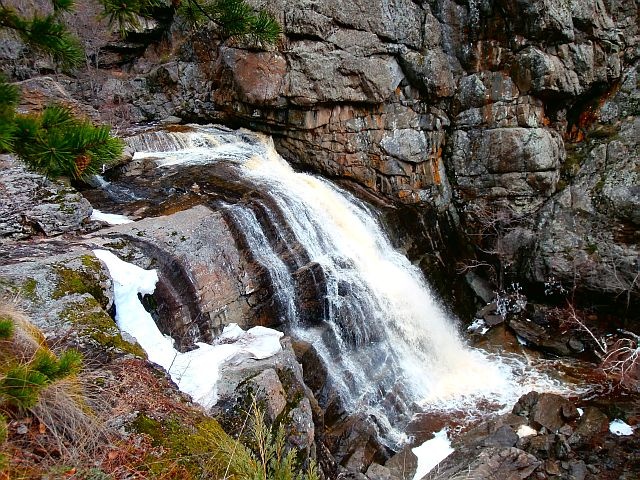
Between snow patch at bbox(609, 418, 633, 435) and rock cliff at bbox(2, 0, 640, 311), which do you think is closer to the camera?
snow patch at bbox(609, 418, 633, 435)

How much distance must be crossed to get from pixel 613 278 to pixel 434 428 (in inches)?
289

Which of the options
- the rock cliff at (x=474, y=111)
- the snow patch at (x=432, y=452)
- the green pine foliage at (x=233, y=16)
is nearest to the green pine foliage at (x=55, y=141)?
the green pine foliage at (x=233, y=16)

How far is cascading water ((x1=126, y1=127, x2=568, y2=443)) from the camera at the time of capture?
872cm

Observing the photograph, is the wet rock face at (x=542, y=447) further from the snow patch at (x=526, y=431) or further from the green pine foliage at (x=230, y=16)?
the green pine foliage at (x=230, y=16)

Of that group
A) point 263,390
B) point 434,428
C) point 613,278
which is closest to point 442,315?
point 434,428

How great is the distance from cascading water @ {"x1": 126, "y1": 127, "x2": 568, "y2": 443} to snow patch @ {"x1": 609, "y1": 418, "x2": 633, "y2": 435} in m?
1.82

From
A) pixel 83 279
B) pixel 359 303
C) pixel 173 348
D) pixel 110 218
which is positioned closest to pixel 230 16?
pixel 83 279

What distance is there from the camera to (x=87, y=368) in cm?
426

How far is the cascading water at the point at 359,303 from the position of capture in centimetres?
872

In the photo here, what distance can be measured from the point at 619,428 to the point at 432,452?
12.5ft

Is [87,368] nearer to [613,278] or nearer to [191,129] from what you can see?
[191,129]

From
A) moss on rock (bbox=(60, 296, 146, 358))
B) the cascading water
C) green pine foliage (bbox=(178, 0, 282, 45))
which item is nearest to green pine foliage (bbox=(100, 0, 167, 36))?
green pine foliage (bbox=(178, 0, 282, 45))

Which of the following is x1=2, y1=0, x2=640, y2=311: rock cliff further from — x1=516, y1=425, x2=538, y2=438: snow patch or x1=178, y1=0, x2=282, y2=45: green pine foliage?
x1=178, y1=0, x2=282, y2=45: green pine foliage

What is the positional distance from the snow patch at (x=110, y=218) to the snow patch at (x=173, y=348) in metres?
1.64
